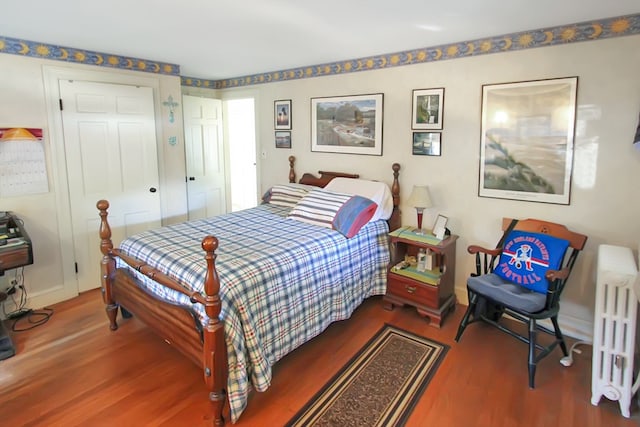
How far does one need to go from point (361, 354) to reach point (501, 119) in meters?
2.16

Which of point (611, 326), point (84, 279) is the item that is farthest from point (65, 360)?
point (611, 326)

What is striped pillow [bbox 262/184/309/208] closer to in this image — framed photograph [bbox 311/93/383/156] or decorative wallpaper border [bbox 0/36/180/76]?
framed photograph [bbox 311/93/383/156]

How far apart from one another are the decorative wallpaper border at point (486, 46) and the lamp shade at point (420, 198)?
114 cm

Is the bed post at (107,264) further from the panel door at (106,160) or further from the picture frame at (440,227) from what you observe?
the picture frame at (440,227)

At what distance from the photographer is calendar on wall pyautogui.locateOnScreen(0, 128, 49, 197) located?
307 cm

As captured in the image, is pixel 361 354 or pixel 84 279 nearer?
pixel 361 354

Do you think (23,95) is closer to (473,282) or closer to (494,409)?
(473,282)

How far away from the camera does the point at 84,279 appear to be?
3.69 metres

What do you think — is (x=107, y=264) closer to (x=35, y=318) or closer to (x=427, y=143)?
(x=35, y=318)

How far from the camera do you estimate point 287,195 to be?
157 inches

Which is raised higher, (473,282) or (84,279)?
(473,282)

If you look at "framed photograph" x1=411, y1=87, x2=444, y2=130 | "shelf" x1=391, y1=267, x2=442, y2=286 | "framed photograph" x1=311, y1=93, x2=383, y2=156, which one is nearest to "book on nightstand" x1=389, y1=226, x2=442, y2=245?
"shelf" x1=391, y1=267, x2=442, y2=286

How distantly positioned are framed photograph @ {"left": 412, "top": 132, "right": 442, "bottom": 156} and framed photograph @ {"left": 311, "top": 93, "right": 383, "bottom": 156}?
391mm

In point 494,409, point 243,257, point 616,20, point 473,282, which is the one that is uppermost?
point 616,20
